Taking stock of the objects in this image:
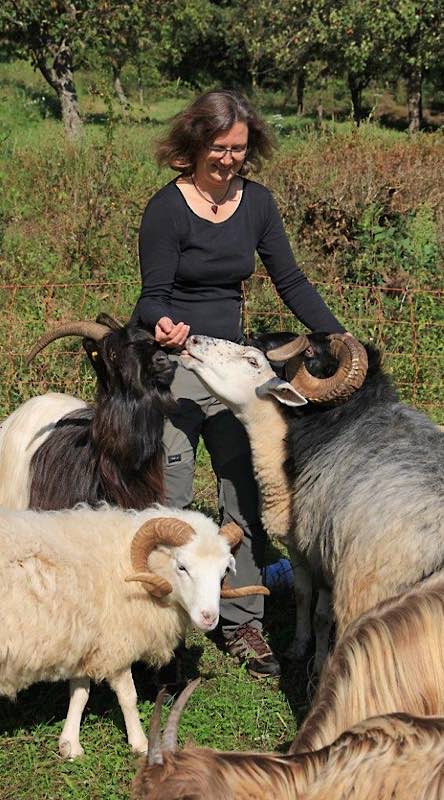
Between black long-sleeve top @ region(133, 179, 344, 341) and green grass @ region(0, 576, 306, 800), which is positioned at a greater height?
black long-sleeve top @ region(133, 179, 344, 341)

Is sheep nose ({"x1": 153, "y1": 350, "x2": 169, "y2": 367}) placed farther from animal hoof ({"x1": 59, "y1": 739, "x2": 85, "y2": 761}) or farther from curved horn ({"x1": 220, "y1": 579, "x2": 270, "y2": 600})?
animal hoof ({"x1": 59, "y1": 739, "x2": 85, "y2": 761})

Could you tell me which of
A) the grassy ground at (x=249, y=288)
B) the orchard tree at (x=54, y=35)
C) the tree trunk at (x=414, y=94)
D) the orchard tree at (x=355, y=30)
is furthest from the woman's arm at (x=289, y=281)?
the tree trunk at (x=414, y=94)

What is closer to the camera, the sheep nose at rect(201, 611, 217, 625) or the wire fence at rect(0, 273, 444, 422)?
the sheep nose at rect(201, 611, 217, 625)

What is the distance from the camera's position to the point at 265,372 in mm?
4574

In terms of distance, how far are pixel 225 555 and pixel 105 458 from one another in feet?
2.99

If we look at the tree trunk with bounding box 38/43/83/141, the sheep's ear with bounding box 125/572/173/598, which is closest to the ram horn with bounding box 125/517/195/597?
the sheep's ear with bounding box 125/572/173/598

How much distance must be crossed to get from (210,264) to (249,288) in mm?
4885

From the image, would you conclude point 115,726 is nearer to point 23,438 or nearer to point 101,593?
point 101,593

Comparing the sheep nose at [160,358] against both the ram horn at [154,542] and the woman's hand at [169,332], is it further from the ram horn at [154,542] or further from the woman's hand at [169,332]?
the ram horn at [154,542]

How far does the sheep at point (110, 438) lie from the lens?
4355mm

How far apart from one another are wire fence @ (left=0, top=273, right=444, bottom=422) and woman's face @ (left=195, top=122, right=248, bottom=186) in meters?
3.25

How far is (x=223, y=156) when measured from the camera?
4242mm

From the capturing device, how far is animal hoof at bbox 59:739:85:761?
402 cm

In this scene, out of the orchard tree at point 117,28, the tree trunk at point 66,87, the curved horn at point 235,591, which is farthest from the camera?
the tree trunk at point 66,87
